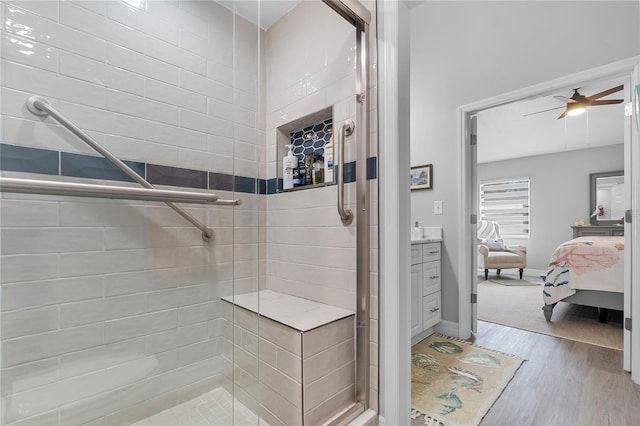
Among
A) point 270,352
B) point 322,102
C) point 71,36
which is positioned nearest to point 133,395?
point 270,352

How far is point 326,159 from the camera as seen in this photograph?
5.11 feet

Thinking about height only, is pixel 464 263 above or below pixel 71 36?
below

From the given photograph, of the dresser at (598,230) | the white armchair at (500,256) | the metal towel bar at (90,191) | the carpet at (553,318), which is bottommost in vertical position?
the carpet at (553,318)

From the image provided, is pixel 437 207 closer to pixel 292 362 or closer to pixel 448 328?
pixel 448 328

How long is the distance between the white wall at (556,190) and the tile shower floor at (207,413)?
6.68 metres

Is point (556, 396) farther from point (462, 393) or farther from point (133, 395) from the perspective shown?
point (133, 395)

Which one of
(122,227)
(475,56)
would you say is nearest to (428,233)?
(475,56)

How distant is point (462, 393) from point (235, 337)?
1361 millimetres

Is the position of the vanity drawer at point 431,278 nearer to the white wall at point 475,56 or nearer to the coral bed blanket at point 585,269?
the white wall at point 475,56

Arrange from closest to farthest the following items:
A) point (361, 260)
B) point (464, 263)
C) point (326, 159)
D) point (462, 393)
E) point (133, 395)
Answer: point (133, 395) → point (361, 260) → point (326, 159) → point (462, 393) → point (464, 263)

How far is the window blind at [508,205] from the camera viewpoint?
6.27 metres

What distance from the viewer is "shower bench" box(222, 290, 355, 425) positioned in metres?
1.18

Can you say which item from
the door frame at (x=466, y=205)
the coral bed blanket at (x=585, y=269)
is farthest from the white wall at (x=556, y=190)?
the door frame at (x=466, y=205)

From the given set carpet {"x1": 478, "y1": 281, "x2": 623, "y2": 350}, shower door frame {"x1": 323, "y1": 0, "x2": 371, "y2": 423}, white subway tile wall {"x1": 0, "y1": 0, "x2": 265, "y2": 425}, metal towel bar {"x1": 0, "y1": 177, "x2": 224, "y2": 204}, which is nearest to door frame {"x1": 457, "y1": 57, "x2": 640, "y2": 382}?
carpet {"x1": 478, "y1": 281, "x2": 623, "y2": 350}
